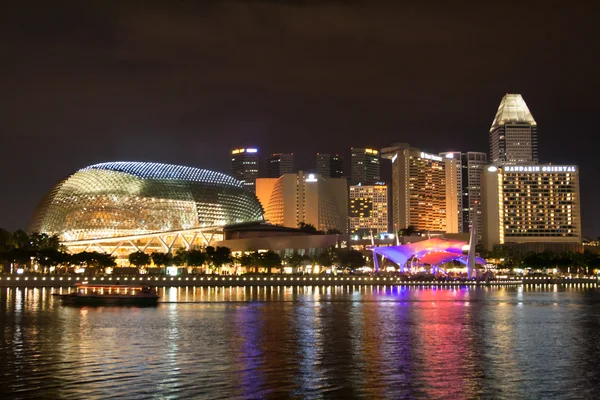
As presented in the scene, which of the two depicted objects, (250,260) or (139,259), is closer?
(139,259)

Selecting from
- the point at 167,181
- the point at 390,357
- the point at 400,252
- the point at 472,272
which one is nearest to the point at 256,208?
the point at 167,181

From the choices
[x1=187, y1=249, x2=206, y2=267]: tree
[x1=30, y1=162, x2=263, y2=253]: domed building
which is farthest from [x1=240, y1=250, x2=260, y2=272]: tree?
[x1=30, y1=162, x2=263, y2=253]: domed building

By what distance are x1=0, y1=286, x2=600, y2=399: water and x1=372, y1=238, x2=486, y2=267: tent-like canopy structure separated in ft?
223

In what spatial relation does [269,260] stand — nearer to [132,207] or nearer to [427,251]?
[427,251]

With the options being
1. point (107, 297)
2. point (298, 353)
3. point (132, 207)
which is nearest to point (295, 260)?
point (132, 207)

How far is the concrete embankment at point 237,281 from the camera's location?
101m

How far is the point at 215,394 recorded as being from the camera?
2691 cm

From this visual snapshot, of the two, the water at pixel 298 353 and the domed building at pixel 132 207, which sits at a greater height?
the domed building at pixel 132 207

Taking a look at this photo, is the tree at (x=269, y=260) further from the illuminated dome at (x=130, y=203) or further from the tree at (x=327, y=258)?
the illuminated dome at (x=130, y=203)

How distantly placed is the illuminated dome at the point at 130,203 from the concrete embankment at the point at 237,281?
25522mm

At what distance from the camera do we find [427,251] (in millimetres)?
134250

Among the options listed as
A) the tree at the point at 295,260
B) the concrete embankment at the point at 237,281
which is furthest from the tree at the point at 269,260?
the concrete embankment at the point at 237,281

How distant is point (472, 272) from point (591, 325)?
77294 mm

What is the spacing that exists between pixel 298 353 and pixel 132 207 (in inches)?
4187
